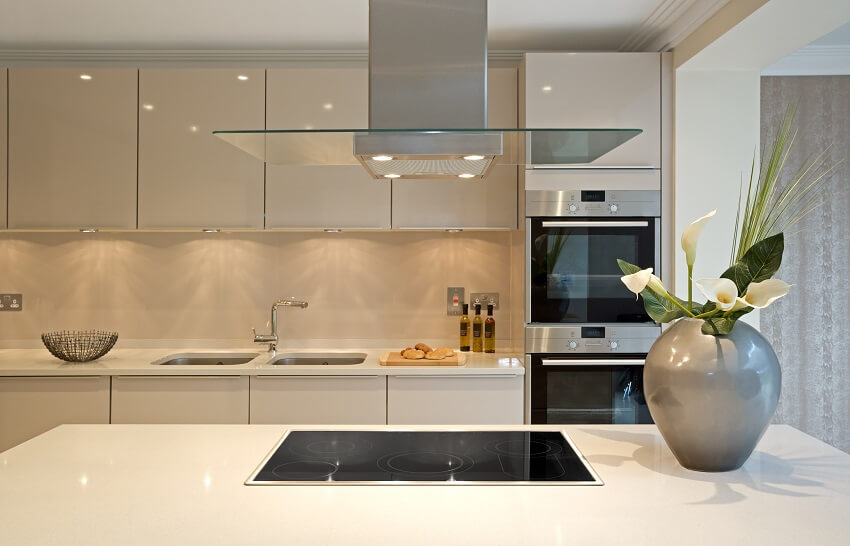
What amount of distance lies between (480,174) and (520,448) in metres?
0.79

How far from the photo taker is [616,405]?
3.32m

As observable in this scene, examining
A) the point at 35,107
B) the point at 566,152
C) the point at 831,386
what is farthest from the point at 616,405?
the point at 35,107

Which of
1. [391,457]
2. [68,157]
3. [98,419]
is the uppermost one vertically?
[68,157]

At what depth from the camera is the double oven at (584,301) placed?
3318mm

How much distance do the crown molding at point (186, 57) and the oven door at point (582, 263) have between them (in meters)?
1.08

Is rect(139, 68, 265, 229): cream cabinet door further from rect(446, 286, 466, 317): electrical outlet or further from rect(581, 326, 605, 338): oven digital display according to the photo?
rect(581, 326, 605, 338): oven digital display

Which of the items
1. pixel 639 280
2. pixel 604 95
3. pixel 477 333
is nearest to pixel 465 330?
pixel 477 333

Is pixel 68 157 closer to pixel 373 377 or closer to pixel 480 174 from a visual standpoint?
pixel 373 377

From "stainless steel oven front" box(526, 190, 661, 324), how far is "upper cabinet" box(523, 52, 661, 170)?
0.65ft

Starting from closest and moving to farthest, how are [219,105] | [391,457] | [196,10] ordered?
[391,457]
[196,10]
[219,105]

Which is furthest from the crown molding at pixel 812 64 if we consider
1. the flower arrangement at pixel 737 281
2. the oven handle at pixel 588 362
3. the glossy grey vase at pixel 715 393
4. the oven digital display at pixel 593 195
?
the glossy grey vase at pixel 715 393

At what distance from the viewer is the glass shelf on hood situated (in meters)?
1.60

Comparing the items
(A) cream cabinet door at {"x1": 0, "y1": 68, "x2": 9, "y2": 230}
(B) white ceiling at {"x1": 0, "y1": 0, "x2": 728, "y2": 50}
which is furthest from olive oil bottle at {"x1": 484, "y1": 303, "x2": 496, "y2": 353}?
(A) cream cabinet door at {"x1": 0, "y1": 68, "x2": 9, "y2": 230}

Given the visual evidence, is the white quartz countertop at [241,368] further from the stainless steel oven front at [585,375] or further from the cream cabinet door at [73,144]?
the cream cabinet door at [73,144]
